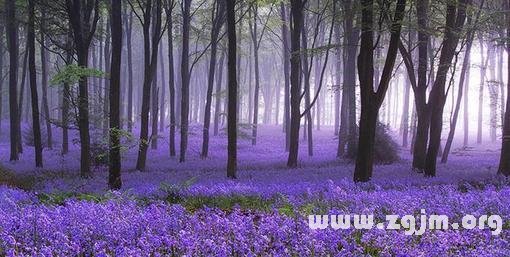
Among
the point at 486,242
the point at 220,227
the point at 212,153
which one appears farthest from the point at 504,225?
the point at 212,153

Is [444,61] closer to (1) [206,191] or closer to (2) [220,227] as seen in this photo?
(1) [206,191]

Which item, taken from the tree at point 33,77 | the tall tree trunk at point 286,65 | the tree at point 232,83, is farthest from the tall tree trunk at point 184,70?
the tree at point 232,83

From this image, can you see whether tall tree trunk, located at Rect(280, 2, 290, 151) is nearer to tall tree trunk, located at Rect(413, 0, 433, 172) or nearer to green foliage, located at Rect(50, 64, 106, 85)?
tall tree trunk, located at Rect(413, 0, 433, 172)

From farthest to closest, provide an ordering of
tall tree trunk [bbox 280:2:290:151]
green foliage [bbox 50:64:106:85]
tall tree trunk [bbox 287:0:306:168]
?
tall tree trunk [bbox 280:2:290:151] → tall tree trunk [bbox 287:0:306:168] → green foliage [bbox 50:64:106:85]

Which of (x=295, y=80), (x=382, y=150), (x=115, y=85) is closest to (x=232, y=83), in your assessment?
(x=115, y=85)

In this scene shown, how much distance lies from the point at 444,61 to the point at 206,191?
33.2 feet

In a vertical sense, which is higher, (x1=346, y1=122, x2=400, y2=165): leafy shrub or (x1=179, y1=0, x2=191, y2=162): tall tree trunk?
(x1=179, y1=0, x2=191, y2=162): tall tree trunk

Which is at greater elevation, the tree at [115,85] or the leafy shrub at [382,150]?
the tree at [115,85]

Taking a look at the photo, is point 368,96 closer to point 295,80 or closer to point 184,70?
point 295,80

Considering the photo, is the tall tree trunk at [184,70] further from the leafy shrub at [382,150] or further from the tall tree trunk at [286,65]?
the leafy shrub at [382,150]

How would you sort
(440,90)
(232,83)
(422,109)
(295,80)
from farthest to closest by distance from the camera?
(295,80) < (422,109) < (440,90) < (232,83)

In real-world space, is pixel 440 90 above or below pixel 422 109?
above

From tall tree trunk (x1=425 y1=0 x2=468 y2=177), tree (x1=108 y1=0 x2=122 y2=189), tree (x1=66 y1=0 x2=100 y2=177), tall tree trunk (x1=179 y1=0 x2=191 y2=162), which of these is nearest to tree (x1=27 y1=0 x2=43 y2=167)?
tree (x1=66 y1=0 x2=100 y2=177)

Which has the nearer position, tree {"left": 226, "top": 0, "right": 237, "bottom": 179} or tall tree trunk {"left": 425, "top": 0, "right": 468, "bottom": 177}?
tree {"left": 226, "top": 0, "right": 237, "bottom": 179}
